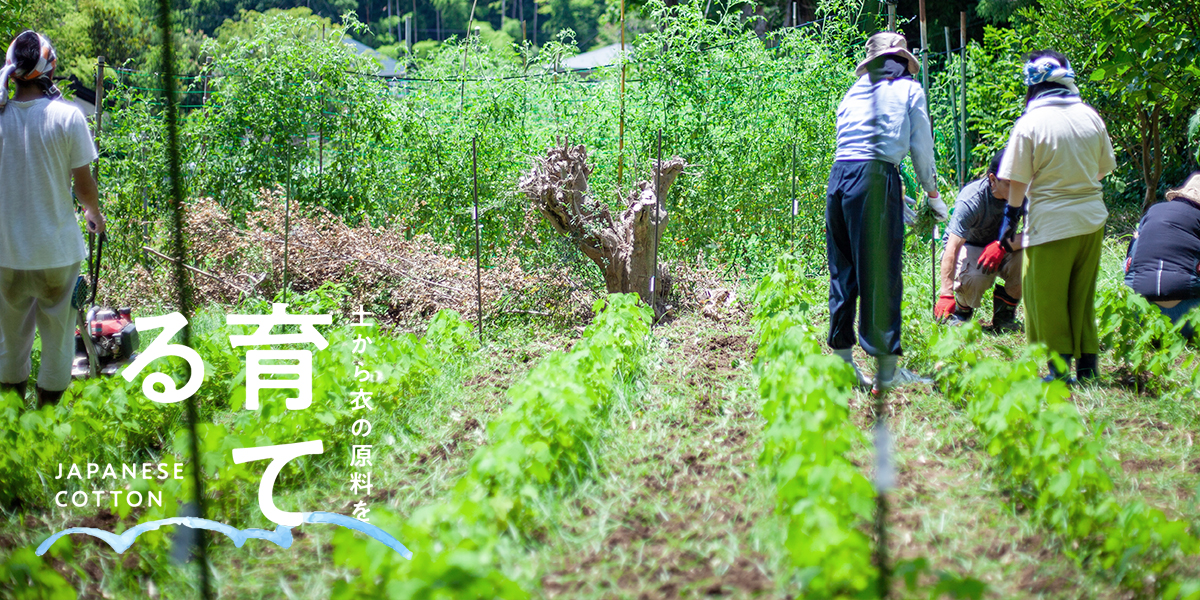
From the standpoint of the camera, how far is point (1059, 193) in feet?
9.27

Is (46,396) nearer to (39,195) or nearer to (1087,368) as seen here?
(39,195)

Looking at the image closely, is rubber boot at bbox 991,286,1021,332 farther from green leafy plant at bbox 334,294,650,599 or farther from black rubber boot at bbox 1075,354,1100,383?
green leafy plant at bbox 334,294,650,599

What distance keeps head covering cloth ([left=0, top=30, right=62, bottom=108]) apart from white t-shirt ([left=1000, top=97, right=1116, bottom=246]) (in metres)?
3.18

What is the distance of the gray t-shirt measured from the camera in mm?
3770

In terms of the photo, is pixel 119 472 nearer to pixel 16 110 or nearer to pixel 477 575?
pixel 16 110

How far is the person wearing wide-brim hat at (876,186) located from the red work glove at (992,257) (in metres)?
0.86

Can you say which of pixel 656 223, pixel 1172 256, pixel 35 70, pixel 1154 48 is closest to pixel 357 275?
pixel 656 223

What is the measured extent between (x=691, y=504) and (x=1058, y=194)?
67.5 inches

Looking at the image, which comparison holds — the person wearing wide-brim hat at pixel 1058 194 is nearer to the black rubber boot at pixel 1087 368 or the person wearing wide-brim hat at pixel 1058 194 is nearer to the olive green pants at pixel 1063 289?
the olive green pants at pixel 1063 289

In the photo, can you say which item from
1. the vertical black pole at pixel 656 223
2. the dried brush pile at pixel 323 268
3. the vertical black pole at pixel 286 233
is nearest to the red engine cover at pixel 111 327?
the vertical black pole at pixel 286 233

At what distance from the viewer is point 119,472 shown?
2568 millimetres

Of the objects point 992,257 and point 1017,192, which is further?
point 992,257

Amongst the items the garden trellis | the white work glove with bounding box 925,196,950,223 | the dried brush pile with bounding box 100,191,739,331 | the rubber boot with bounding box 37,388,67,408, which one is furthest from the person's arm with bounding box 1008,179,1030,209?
the rubber boot with bounding box 37,388,67,408

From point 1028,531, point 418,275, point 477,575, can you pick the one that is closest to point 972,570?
point 1028,531
